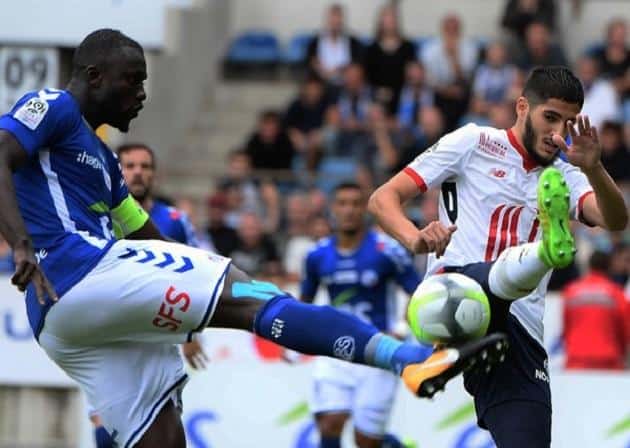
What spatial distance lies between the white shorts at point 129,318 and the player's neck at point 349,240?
3.94m

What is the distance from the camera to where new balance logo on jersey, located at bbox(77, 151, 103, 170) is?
261 inches

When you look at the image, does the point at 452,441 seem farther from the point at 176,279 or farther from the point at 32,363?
the point at 176,279

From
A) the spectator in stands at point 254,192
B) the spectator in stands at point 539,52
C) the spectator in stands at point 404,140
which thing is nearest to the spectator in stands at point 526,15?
the spectator in stands at point 539,52

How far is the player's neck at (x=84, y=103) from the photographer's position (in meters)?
6.70

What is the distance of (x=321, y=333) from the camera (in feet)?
21.1

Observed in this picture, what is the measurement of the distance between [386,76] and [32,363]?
5.78 meters

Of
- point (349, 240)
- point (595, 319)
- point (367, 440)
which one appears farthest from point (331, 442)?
point (595, 319)

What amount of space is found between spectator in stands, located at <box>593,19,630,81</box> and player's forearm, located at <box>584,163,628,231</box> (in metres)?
10.3

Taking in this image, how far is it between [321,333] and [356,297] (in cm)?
424

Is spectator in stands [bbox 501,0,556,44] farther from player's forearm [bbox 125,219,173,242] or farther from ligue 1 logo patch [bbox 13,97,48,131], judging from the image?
ligue 1 logo patch [bbox 13,97,48,131]

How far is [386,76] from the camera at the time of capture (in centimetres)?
1741

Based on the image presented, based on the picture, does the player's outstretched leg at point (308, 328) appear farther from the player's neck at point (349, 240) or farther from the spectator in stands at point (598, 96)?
the spectator in stands at point (598, 96)

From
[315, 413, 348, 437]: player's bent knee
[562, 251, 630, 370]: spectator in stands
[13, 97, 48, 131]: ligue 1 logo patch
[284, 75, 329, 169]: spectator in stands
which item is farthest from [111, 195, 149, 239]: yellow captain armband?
[284, 75, 329, 169]: spectator in stands

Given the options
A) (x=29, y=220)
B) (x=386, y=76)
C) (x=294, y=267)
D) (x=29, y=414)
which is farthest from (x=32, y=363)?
(x=29, y=220)
